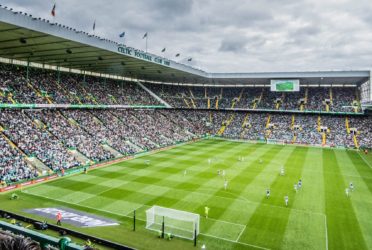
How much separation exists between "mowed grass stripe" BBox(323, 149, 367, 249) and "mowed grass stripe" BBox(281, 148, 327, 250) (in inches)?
18.5

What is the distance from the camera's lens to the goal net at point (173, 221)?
18453 millimetres

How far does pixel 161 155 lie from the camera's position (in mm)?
45312

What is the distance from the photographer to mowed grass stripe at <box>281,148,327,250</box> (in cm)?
1753

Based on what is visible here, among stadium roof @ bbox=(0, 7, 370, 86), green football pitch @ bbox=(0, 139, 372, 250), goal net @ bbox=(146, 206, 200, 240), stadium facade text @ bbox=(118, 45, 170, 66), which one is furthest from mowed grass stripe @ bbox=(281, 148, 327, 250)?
stadium roof @ bbox=(0, 7, 370, 86)

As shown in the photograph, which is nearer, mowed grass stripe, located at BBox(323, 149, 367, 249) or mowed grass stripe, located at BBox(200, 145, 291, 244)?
mowed grass stripe, located at BBox(323, 149, 367, 249)

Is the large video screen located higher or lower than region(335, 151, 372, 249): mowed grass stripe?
higher

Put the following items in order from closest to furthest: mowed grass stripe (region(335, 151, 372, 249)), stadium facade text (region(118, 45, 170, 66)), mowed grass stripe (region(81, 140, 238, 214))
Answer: mowed grass stripe (region(335, 151, 372, 249)) → mowed grass stripe (region(81, 140, 238, 214)) → stadium facade text (region(118, 45, 170, 66))

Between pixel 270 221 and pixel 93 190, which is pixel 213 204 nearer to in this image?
pixel 270 221

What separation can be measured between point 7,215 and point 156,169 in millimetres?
18802

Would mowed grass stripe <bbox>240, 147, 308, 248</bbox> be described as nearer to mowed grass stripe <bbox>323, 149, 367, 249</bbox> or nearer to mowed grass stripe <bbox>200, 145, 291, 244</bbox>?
mowed grass stripe <bbox>200, 145, 291, 244</bbox>

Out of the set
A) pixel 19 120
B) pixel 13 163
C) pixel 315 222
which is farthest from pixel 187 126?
pixel 315 222

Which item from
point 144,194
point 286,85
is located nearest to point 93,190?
point 144,194

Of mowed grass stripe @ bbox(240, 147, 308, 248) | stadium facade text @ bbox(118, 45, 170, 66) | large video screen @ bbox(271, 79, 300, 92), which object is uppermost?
stadium facade text @ bbox(118, 45, 170, 66)

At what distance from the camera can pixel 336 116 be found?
66500 mm
